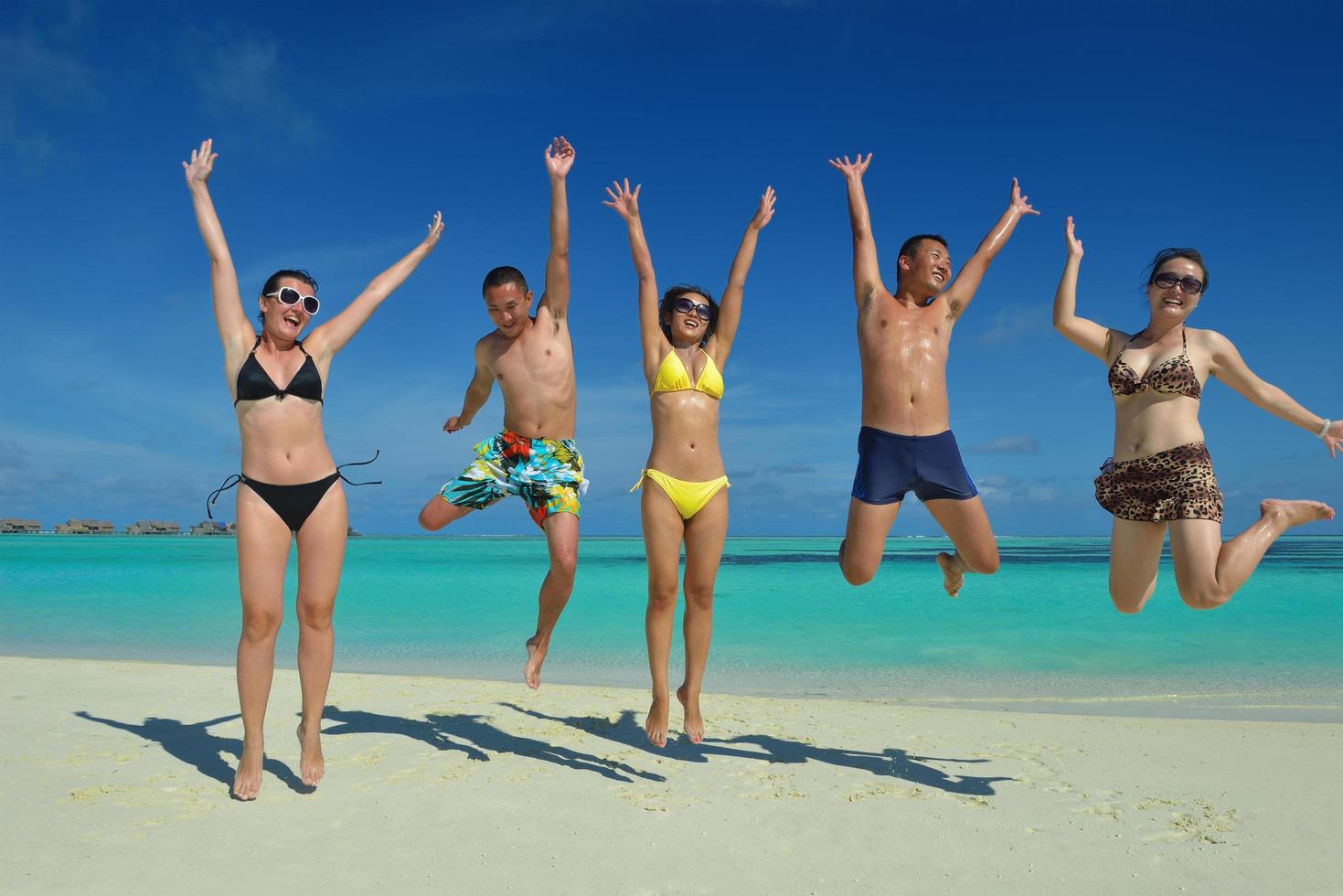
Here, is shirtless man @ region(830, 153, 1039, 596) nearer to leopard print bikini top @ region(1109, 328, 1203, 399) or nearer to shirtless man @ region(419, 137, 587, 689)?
leopard print bikini top @ region(1109, 328, 1203, 399)

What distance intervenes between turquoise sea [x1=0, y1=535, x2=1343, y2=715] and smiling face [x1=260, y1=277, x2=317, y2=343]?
24.0ft

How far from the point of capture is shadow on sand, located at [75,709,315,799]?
6273 mm

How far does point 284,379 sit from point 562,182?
2.49 m

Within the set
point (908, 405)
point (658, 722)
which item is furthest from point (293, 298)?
point (908, 405)

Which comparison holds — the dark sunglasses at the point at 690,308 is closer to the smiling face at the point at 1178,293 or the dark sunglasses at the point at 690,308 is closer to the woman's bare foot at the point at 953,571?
the woman's bare foot at the point at 953,571

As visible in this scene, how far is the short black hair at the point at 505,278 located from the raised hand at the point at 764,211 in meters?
1.83

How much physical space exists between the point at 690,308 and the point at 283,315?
2.79 meters

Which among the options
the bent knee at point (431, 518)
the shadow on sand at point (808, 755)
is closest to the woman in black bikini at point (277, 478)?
the bent knee at point (431, 518)

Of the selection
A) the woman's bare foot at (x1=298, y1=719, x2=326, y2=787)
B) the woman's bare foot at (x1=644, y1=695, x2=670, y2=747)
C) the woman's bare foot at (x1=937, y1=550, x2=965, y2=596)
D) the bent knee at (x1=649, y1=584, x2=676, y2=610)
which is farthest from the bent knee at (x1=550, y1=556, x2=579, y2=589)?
the woman's bare foot at (x1=937, y1=550, x2=965, y2=596)

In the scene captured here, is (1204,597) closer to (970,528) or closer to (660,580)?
(970,528)

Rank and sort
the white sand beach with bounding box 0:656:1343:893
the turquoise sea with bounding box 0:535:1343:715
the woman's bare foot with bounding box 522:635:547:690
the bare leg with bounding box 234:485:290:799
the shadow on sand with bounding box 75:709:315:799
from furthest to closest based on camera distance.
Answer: the turquoise sea with bounding box 0:535:1343:715 → the woman's bare foot with bounding box 522:635:547:690 → the shadow on sand with bounding box 75:709:315:799 → the bare leg with bounding box 234:485:290:799 → the white sand beach with bounding box 0:656:1343:893

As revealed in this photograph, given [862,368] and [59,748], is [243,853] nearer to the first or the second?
[59,748]

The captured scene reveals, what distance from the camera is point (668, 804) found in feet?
18.8

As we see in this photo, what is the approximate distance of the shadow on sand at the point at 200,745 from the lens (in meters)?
6.27
